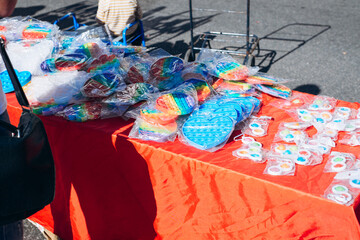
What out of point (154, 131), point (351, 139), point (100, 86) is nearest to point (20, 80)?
point (100, 86)

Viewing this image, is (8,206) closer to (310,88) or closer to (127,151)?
(127,151)

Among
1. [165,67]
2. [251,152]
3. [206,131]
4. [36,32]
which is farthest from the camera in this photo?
[36,32]

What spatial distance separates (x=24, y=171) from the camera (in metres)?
1.21

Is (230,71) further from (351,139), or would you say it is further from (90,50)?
(90,50)

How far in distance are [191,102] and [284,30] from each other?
408 centimetres

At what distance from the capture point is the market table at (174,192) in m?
1.42

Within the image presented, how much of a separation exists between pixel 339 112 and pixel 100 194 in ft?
4.01

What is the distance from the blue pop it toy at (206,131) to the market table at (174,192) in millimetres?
39

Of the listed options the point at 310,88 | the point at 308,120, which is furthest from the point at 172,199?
the point at 310,88

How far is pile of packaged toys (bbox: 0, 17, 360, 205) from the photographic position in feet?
5.22

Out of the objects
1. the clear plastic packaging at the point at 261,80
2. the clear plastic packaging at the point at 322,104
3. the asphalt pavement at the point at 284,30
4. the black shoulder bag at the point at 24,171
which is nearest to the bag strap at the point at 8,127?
the black shoulder bag at the point at 24,171

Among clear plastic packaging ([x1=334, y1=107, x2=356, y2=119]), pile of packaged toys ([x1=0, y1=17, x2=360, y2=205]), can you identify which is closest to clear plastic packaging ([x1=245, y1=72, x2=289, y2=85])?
pile of packaged toys ([x1=0, y1=17, x2=360, y2=205])

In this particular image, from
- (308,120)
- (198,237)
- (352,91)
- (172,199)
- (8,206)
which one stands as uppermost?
(8,206)

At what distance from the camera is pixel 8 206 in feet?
3.91
